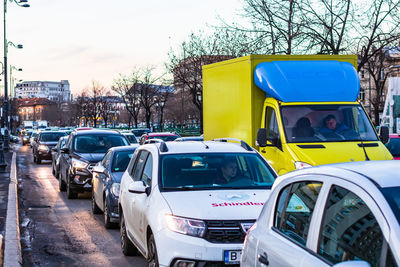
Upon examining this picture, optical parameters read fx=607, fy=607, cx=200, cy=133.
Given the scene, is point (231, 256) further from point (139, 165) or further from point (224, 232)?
point (139, 165)

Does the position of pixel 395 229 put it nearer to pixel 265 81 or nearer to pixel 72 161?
pixel 265 81

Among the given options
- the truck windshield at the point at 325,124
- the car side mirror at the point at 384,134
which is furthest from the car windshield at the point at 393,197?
the car side mirror at the point at 384,134

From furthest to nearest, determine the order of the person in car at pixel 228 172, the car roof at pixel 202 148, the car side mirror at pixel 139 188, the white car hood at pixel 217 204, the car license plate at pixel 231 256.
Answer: the car roof at pixel 202 148, the person in car at pixel 228 172, the car side mirror at pixel 139 188, the white car hood at pixel 217 204, the car license plate at pixel 231 256

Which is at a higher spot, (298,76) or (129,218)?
(298,76)

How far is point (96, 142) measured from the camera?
55.7 ft

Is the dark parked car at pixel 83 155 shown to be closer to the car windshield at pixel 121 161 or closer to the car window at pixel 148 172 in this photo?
the car windshield at pixel 121 161

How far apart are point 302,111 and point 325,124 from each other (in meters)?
0.47

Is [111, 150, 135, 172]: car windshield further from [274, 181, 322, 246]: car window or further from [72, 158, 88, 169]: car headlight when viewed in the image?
[274, 181, 322, 246]: car window

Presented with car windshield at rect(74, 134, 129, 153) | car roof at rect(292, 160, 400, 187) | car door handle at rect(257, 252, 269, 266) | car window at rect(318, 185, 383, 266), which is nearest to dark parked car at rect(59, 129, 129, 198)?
car windshield at rect(74, 134, 129, 153)

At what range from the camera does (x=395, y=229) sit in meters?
2.80

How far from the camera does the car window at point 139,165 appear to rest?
Answer: 8094 millimetres

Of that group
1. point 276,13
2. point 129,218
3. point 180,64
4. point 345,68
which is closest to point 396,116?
point 276,13

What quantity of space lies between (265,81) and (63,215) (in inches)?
210

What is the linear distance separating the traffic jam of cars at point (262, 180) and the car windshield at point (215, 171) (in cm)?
1
